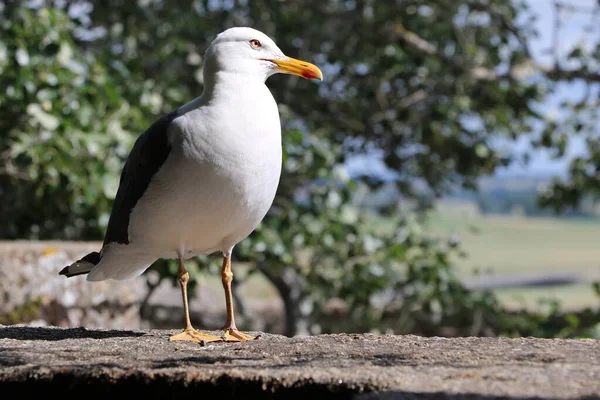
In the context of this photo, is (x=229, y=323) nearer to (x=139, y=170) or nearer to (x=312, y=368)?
(x=139, y=170)

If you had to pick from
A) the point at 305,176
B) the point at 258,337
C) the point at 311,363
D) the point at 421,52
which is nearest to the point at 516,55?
the point at 421,52

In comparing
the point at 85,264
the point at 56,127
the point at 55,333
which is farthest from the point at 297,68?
the point at 56,127

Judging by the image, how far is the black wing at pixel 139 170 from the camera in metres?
3.67

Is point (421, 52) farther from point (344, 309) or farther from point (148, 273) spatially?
point (148, 273)

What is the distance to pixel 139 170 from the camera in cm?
380

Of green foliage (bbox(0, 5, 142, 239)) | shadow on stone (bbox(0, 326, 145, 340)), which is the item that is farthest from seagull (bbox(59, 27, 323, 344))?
green foliage (bbox(0, 5, 142, 239))

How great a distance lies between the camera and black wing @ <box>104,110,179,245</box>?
12.0ft

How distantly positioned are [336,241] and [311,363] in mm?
4654

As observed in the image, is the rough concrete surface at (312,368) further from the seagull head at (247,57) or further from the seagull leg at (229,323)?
the seagull head at (247,57)

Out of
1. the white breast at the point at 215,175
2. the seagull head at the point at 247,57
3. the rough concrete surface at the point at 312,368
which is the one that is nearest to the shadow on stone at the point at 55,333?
the rough concrete surface at the point at 312,368

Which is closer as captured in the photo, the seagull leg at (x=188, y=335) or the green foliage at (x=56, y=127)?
the seagull leg at (x=188, y=335)

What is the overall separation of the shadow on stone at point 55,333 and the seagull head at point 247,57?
1156mm

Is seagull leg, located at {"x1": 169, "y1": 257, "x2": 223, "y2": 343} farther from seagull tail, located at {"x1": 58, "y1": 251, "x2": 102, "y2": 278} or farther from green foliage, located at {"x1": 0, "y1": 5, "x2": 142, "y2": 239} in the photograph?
green foliage, located at {"x1": 0, "y1": 5, "x2": 142, "y2": 239}

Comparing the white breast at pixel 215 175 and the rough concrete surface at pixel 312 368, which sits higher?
the white breast at pixel 215 175
